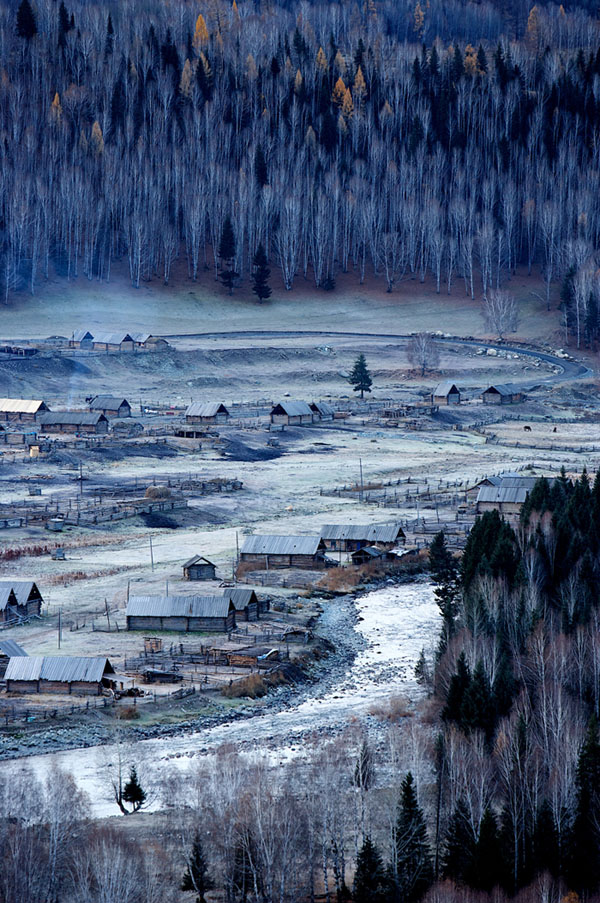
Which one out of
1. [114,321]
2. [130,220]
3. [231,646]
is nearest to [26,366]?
[114,321]

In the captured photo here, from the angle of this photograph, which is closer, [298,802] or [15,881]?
[15,881]

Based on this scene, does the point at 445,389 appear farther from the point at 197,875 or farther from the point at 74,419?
the point at 197,875

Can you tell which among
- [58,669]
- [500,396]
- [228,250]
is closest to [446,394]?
[500,396]

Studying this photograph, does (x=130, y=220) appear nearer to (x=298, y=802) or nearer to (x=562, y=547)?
(x=562, y=547)

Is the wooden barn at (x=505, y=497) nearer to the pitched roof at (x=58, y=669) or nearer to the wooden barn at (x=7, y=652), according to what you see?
the wooden barn at (x=7, y=652)

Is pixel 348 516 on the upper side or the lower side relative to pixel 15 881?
lower
